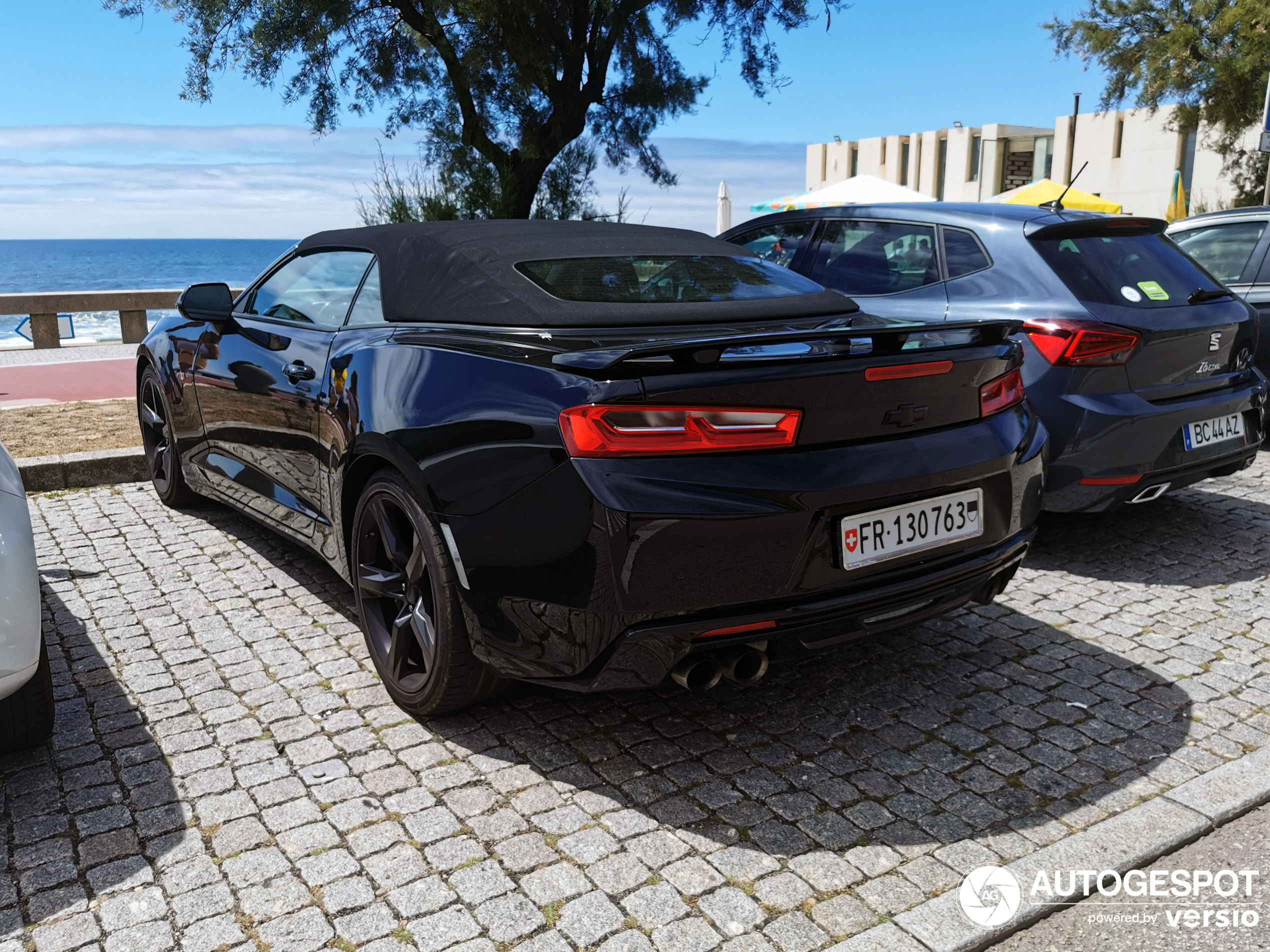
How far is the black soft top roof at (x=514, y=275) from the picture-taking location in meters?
3.28

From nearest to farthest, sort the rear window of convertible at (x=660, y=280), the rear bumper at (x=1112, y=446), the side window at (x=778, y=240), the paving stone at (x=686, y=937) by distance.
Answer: the paving stone at (x=686, y=937)
the rear window of convertible at (x=660, y=280)
the rear bumper at (x=1112, y=446)
the side window at (x=778, y=240)

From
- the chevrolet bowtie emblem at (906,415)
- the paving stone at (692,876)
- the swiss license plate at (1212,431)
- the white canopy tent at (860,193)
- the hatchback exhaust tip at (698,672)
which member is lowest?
the paving stone at (692,876)

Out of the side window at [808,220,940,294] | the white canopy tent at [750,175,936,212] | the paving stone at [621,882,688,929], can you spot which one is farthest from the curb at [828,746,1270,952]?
the white canopy tent at [750,175,936,212]

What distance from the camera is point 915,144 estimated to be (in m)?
71.1

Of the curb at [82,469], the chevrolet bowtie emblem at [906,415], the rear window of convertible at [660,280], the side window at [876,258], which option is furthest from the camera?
the curb at [82,469]

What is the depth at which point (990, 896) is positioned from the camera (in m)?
2.47

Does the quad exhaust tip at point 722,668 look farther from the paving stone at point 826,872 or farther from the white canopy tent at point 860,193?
the white canopy tent at point 860,193

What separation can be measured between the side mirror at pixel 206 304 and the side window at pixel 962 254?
3.39 m

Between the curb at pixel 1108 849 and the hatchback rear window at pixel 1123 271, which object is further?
the hatchback rear window at pixel 1123 271

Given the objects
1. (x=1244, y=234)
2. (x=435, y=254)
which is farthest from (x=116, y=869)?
(x=1244, y=234)

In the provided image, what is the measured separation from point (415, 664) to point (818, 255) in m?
3.52

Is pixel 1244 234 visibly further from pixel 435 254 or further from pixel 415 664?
pixel 415 664

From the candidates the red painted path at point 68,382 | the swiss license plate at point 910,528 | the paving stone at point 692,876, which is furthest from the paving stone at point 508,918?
the red painted path at point 68,382

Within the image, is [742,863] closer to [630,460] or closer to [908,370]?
[630,460]
